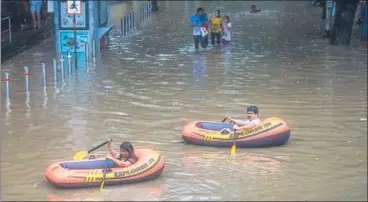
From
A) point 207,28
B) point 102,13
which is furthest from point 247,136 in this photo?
point 102,13

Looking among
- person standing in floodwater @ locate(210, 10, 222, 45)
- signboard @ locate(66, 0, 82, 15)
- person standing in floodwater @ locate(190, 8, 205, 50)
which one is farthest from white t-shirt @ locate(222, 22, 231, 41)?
signboard @ locate(66, 0, 82, 15)

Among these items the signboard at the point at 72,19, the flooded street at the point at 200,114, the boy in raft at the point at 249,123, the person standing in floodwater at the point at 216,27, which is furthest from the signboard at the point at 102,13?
the boy in raft at the point at 249,123

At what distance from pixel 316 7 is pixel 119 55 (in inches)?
1093

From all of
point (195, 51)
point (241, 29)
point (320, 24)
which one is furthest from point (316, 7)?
point (195, 51)

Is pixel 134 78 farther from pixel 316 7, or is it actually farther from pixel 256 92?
pixel 316 7

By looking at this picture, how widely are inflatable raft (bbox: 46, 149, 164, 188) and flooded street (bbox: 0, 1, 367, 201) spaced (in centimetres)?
14

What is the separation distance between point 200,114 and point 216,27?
12.5 meters

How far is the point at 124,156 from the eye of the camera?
11094 mm

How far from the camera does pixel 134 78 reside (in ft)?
71.7

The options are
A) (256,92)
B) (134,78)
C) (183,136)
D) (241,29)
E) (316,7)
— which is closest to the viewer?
(183,136)

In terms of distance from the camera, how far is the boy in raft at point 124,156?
10895 millimetres

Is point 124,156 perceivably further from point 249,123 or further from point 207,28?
point 207,28

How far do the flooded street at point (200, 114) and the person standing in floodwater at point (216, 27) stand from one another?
26.3 inches

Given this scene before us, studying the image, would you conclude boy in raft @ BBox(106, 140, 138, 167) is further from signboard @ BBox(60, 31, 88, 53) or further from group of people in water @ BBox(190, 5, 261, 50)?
group of people in water @ BBox(190, 5, 261, 50)
